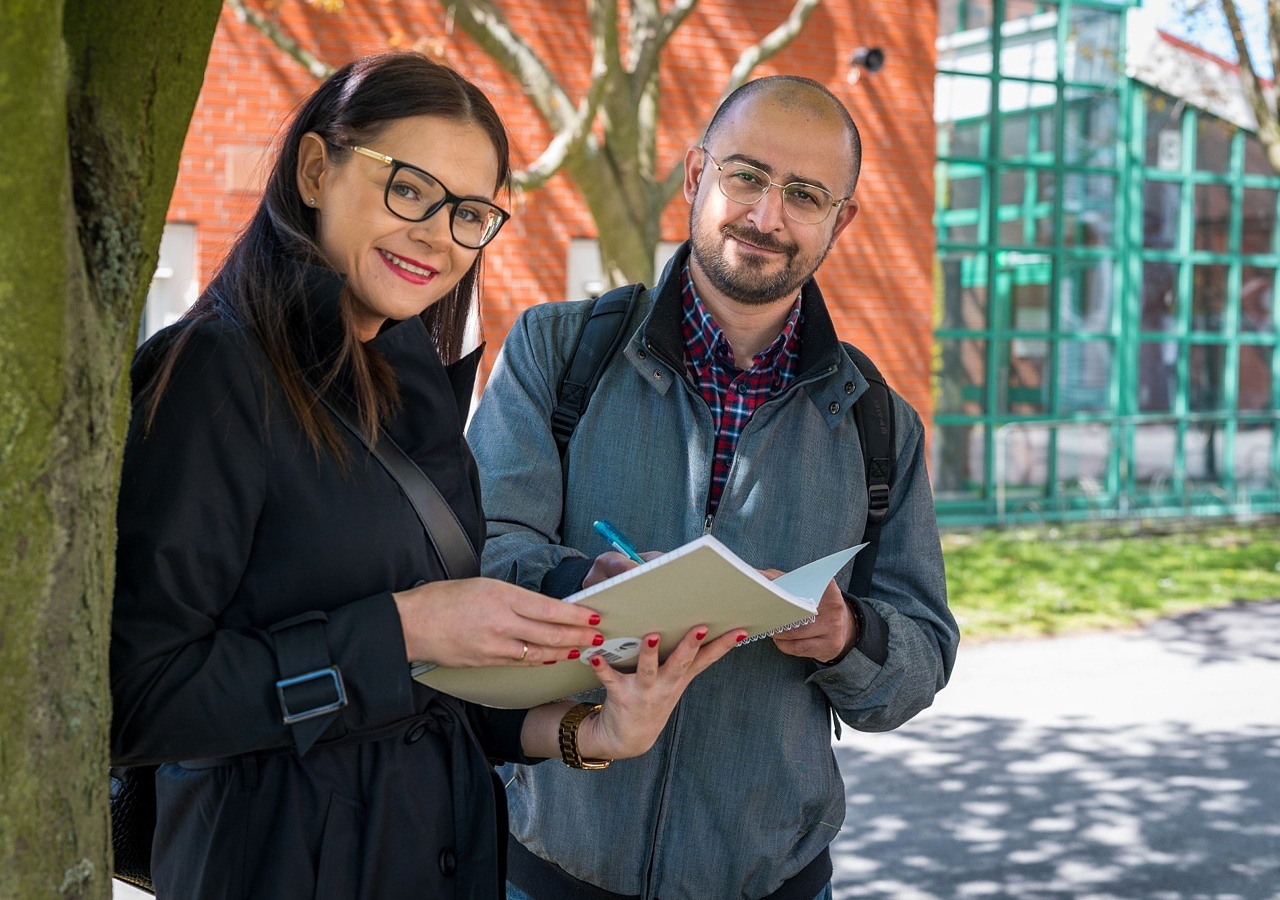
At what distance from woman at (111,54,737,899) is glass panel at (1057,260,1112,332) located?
13655 mm

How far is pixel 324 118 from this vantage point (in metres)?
1.99

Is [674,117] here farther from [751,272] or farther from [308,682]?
[308,682]

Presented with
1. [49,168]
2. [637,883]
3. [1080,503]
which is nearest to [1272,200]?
[1080,503]

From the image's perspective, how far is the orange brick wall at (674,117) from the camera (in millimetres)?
11156

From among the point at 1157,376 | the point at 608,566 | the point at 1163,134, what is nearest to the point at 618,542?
the point at 608,566

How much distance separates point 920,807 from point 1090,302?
1007 cm

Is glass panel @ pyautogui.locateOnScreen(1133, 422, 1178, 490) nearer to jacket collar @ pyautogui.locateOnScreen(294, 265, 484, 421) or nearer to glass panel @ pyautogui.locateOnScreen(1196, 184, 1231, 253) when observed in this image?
glass panel @ pyautogui.locateOnScreen(1196, 184, 1231, 253)

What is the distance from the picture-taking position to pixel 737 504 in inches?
99.0

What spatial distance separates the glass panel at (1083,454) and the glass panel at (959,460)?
939 mm

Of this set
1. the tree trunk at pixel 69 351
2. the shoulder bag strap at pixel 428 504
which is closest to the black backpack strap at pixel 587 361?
the shoulder bag strap at pixel 428 504

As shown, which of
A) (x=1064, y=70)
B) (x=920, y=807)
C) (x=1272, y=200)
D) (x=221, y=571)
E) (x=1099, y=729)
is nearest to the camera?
(x=221, y=571)

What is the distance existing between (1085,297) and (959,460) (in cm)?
239

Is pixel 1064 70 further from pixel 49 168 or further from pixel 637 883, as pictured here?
pixel 49 168

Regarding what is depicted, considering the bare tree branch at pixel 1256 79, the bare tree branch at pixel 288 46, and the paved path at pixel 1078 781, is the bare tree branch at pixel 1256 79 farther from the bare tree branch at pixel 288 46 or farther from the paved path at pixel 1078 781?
the bare tree branch at pixel 288 46
